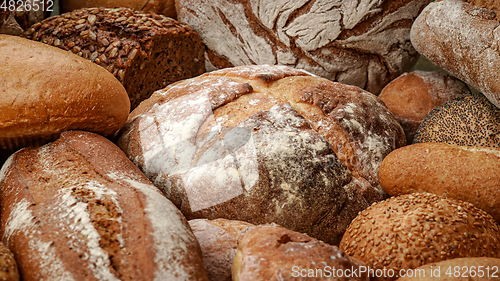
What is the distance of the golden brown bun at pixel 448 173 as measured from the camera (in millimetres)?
1171

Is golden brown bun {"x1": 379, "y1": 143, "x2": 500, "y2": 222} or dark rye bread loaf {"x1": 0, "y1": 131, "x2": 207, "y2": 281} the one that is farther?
golden brown bun {"x1": 379, "y1": 143, "x2": 500, "y2": 222}

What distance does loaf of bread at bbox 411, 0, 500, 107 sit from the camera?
1.36 metres

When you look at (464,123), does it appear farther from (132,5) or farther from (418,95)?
(132,5)

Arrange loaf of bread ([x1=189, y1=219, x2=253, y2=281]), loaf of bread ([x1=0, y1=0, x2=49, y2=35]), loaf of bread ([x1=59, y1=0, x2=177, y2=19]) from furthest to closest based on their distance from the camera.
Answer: loaf of bread ([x1=59, y1=0, x2=177, y2=19]) < loaf of bread ([x1=0, y1=0, x2=49, y2=35]) < loaf of bread ([x1=189, y1=219, x2=253, y2=281])

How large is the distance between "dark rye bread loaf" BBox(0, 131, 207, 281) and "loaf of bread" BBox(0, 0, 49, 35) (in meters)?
0.88

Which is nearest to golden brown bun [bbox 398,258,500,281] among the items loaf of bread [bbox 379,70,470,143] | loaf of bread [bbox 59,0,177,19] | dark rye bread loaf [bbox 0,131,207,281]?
dark rye bread loaf [bbox 0,131,207,281]

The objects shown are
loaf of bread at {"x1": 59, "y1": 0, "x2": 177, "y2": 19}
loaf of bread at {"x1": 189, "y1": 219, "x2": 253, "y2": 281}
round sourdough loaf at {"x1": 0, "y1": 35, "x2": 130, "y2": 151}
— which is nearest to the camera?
loaf of bread at {"x1": 189, "y1": 219, "x2": 253, "y2": 281}

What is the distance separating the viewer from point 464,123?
150 cm

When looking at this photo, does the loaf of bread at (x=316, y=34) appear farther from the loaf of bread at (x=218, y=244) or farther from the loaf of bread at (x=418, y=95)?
the loaf of bread at (x=218, y=244)

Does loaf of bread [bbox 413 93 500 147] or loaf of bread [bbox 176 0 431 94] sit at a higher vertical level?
loaf of bread [bbox 176 0 431 94]

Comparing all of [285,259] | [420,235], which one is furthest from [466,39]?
[285,259]

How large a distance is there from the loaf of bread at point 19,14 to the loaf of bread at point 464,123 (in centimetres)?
188

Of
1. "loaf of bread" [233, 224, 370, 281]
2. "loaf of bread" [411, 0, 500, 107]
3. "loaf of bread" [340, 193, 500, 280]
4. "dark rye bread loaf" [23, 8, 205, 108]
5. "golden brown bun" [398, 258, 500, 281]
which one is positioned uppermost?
"loaf of bread" [411, 0, 500, 107]

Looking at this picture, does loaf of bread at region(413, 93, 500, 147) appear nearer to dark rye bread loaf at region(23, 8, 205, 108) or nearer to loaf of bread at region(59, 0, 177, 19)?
dark rye bread loaf at region(23, 8, 205, 108)
